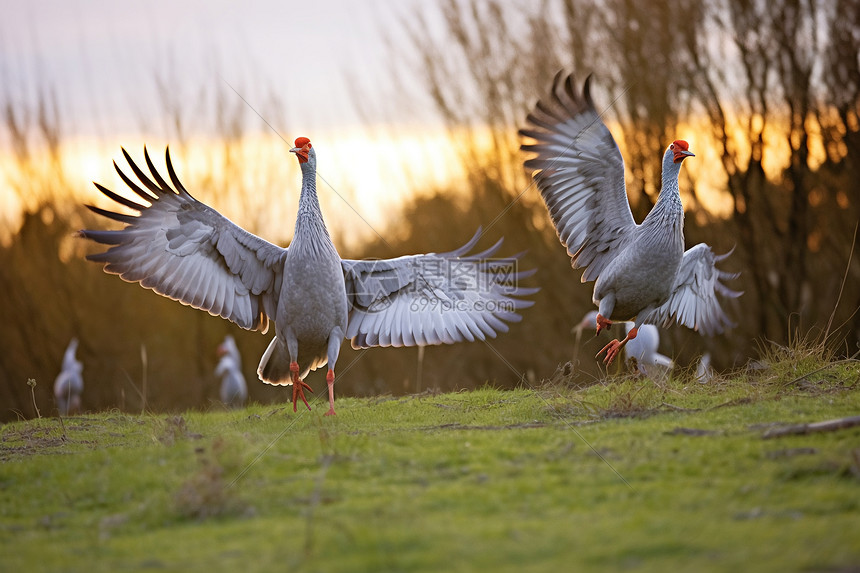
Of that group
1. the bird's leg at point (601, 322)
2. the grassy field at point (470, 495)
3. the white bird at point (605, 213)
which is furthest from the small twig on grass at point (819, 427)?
the bird's leg at point (601, 322)

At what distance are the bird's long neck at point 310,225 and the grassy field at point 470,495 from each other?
1782 millimetres

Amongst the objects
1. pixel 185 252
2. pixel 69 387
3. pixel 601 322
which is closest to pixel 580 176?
pixel 601 322

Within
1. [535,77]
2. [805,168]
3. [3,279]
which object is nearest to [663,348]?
[805,168]

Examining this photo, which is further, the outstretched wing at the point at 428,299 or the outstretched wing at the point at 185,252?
the outstretched wing at the point at 428,299

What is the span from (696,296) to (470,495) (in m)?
6.27

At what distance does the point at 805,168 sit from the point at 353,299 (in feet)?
34.8

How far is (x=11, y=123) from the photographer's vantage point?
789 inches

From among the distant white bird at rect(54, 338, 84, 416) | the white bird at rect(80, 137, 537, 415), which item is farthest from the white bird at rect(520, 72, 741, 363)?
the distant white bird at rect(54, 338, 84, 416)

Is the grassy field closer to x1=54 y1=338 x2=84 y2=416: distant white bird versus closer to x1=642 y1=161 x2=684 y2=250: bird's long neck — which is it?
x1=642 y1=161 x2=684 y2=250: bird's long neck

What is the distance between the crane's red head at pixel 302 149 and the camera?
8.32 meters

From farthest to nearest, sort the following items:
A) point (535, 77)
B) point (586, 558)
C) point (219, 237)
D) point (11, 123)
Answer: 1. point (11, 123)
2. point (535, 77)
3. point (219, 237)
4. point (586, 558)

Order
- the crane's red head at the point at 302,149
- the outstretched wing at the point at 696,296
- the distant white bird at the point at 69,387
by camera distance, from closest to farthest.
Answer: the crane's red head at the point at 302,149 → the outstretched wing at the point at 696,296 → the distant white bird at the point at 69,387

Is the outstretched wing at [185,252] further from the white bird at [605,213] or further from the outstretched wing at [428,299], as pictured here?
the white bird at [605,213]

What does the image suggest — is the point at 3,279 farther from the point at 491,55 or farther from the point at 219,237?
the point at 219,237
